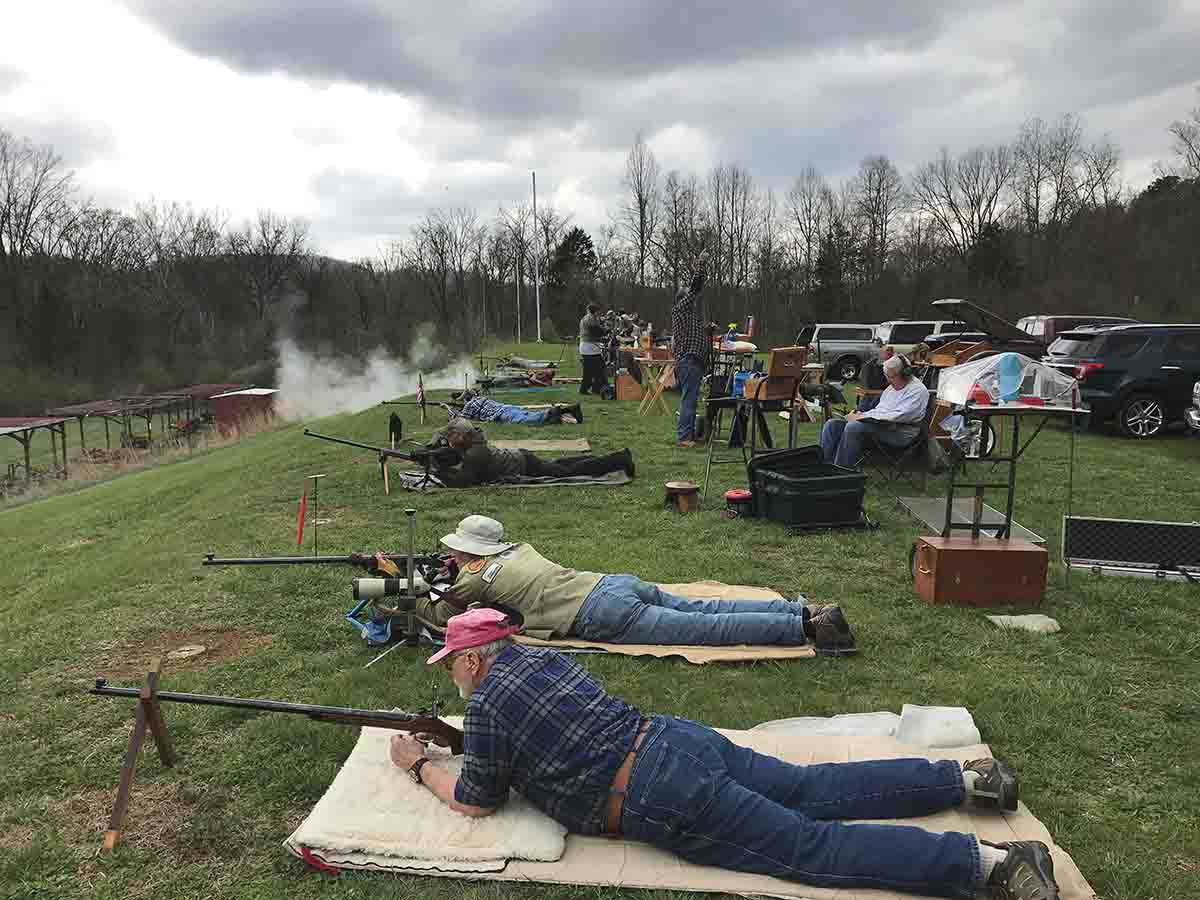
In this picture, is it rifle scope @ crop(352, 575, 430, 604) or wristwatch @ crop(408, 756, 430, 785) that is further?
rifle scope @ crop(352, 575, 430, 604)

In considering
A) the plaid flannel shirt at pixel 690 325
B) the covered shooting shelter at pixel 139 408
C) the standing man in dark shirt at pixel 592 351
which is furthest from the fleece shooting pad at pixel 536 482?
the covered shooting shelter at pixel 139 408

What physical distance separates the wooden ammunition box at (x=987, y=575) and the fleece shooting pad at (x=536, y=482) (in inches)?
174

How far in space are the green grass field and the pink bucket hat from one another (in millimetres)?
802

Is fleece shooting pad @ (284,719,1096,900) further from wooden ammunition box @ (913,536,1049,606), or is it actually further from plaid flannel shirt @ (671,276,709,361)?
plaid flannel shirt @ (671,276,709,361)

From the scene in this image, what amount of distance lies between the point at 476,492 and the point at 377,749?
18.3 ft

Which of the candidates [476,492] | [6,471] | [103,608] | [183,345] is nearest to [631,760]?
[103,608]

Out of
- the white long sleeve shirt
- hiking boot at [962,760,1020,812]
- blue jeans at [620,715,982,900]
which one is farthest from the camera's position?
the white long sleeve shirt

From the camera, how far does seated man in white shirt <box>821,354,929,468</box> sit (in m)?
8.39

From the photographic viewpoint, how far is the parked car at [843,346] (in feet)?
74.8

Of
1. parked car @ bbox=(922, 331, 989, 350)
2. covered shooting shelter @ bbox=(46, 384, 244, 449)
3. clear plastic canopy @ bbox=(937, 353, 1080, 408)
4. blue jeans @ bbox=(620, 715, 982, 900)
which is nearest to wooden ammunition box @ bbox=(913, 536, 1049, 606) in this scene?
clear plastic canopy @ bbox=(937, 353, 1080, 408)

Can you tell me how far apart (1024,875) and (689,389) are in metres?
8.88

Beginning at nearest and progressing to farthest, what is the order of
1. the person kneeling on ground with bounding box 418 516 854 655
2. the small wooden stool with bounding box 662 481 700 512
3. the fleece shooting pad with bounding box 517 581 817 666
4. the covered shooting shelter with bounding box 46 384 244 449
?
the fleece shooting pad with bounding box 517 581 817 666
the person kneeling on ground with bounding box 418 516 854 655
the small wooden stool with bounding box 662 481 700 512
the covered shooting shelter with bounding box 46 384 244 449

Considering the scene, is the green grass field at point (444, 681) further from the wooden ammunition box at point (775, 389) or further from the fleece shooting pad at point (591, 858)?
the wooden ammunition box at point (775, 389)

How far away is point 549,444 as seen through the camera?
39.6 feet
